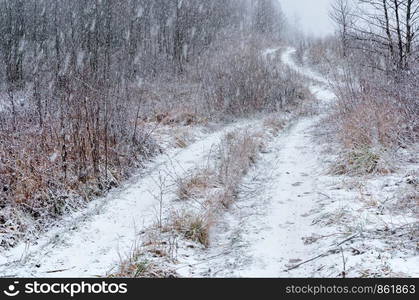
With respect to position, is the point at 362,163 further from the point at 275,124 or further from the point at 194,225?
the point at 275,124

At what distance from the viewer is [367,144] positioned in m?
7.30

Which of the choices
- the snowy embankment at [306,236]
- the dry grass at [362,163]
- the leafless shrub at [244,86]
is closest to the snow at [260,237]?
the snowy embankment at [306,236]

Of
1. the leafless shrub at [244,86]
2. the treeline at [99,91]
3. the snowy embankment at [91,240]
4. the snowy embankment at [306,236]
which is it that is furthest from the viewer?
the leafless shrub at [244,86]

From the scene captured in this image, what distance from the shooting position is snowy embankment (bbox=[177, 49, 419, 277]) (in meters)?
3.71

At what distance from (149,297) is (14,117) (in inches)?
169

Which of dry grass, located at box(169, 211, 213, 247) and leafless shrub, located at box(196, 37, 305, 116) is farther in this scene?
leafless shrub, located at box(196, 37, 305, 116)

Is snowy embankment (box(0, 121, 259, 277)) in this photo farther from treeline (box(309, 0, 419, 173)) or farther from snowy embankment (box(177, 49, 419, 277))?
treeline (box(309, 0, 419, 173))

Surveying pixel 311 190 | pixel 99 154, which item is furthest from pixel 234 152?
pixel 99 154

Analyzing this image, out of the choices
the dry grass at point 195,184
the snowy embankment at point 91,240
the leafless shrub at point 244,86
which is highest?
the leafless shrub at point 244,86

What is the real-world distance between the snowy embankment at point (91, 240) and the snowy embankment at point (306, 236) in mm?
893

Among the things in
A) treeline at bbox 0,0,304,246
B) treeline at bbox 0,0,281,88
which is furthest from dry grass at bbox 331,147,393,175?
treeline at bbox 0,0,281,88

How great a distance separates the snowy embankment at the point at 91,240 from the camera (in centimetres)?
400

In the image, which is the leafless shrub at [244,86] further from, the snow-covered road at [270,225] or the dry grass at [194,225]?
→ the dry grass at [194,225]

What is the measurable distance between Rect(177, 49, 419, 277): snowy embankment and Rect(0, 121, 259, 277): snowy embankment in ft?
2.93
